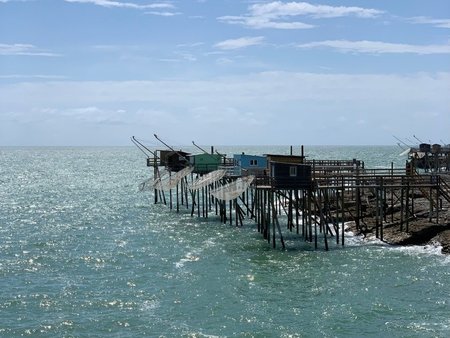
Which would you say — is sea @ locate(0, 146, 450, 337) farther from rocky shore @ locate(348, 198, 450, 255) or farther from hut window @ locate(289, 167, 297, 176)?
hut window @ locate(289, 167, 297, 176)

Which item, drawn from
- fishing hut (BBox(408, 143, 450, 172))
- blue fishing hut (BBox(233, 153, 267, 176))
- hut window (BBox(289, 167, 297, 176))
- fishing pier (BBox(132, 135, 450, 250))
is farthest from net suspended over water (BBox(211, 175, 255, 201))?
fishing hut (BBox(408, 143, 450, 172))

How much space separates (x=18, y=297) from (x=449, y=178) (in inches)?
1455

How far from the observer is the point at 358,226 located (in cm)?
4659

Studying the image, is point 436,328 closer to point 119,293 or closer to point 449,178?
point 119,293

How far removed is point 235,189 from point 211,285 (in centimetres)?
1402

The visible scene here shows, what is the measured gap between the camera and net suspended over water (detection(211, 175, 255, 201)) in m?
45.3

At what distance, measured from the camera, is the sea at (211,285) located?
2711cm

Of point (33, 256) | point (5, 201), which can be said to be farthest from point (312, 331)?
point (5, 201)

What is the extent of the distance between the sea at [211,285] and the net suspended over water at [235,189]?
9.79ft

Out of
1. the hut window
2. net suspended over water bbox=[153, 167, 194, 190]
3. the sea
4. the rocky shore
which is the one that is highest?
the hut window

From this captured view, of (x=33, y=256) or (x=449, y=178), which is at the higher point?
(x=449, y=178)

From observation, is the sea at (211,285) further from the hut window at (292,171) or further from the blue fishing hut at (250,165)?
the hut window at (292,171)

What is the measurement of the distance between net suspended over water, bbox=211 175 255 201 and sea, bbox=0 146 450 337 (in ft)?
9.79

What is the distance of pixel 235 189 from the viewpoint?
46531 mm
